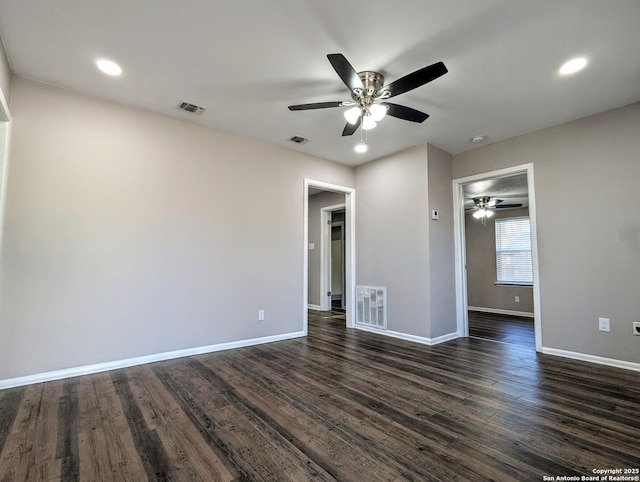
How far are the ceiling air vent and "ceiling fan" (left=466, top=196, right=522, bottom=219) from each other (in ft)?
17.4

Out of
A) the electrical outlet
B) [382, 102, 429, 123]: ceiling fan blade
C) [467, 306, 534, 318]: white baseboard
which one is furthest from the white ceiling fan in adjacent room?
[382, 102, 429, 123]: ceiling fan blade

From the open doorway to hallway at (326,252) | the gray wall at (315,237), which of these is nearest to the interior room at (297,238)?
the open doorway to hallway at (326,252)

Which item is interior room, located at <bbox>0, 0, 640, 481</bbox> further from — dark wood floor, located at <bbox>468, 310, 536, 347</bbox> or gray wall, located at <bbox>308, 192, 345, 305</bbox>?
gray wall, located at <bbox>308, 192, 345, 305</bbox>

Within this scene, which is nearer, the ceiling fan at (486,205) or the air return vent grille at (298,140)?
the air return vent grille at (298,140)

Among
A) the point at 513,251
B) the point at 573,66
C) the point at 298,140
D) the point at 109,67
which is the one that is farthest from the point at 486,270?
the point at 109,67

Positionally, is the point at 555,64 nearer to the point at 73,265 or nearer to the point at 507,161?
the point at 507,161

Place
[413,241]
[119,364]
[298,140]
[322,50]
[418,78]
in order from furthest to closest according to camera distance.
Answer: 1. [413,241]
2. [298,140]
3. [119,364]
4. [322,50]
5. [418,78]

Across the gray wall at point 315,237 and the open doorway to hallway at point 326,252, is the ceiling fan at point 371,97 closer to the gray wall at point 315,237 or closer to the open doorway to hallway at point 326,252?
the open doorway to hallway at point 326,252

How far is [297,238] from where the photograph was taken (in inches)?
177

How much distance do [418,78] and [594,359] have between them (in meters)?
3.40

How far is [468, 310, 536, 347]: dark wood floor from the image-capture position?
435 centimetres

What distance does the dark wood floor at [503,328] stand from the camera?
4.35 metres

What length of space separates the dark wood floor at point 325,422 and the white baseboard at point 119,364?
0.36ft

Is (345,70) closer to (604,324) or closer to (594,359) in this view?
(604,324)
